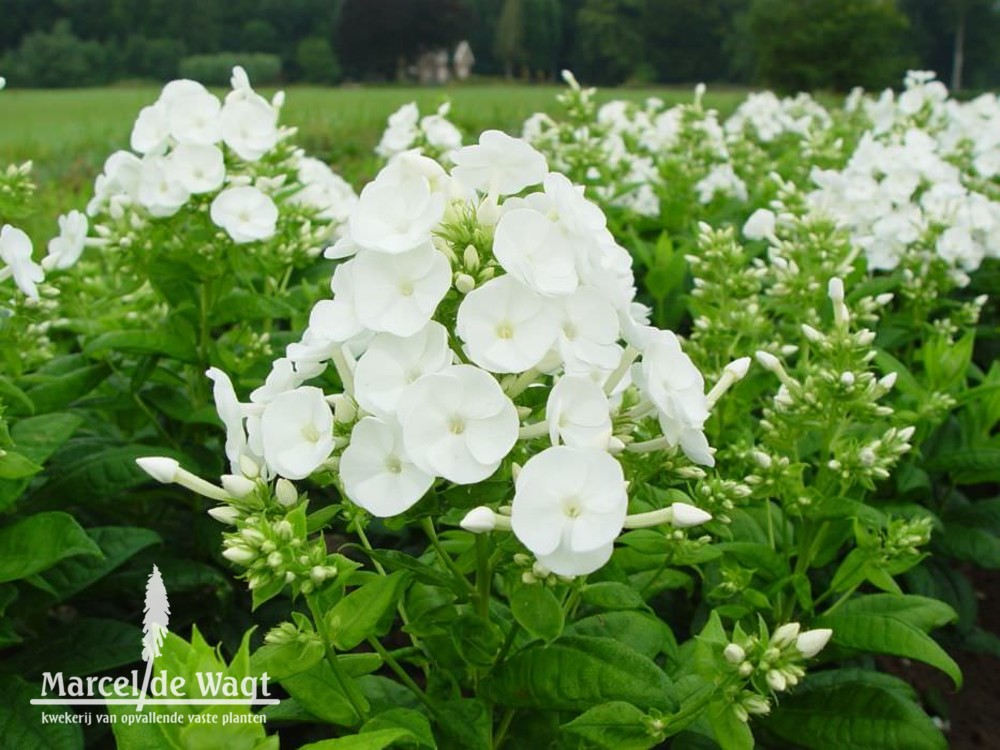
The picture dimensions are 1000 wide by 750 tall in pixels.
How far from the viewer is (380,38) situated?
41406mm

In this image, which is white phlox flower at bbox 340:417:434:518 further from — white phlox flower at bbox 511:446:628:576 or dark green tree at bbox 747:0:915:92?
dark green tree at bbox 747:0:915:92

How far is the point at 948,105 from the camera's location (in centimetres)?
627

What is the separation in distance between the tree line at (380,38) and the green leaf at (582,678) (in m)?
35.7

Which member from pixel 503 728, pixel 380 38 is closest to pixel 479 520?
pixel 503 728

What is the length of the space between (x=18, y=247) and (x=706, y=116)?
15.1 ft

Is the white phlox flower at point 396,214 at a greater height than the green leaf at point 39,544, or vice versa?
the white phlox flower at point 396,214

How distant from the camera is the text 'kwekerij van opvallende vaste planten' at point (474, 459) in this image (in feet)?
4.52

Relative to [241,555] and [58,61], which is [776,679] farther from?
[58,61]

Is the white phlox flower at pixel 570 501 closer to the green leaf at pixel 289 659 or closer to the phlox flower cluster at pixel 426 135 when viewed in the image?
the green leaf at pixel 289 659

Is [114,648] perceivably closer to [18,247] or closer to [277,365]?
[18,247]

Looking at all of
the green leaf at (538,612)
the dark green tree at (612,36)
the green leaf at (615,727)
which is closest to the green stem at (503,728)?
the green leaf at (615,727)

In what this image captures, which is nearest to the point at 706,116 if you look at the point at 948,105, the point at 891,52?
the point at 948,105

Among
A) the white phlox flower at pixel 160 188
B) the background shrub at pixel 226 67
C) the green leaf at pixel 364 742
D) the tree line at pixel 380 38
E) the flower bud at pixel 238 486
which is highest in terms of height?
the tree line at pixel 380 38

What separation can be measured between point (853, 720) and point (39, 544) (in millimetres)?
1920
